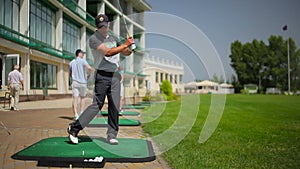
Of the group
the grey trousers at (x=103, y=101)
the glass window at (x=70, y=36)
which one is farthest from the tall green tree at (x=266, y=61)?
the grey trousers at (x=103, y=101)

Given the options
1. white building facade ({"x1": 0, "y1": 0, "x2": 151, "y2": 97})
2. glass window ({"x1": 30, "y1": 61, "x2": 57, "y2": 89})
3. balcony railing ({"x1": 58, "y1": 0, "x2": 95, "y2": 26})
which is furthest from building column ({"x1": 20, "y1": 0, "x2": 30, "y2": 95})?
balcony railing ({"x1": 58, "y1": 0, "x2": 95, "y2": 26})

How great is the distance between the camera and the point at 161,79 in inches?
880

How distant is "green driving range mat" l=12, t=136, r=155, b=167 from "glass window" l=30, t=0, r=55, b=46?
16.9m

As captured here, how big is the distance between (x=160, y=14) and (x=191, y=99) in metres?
6.78

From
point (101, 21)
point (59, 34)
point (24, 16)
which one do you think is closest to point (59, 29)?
point (59, 34)

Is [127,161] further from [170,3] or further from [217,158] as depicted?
[170,3]

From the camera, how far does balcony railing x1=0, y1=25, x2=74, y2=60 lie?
15278mm

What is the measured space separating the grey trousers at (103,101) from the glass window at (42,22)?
661 inches

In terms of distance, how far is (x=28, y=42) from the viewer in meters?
17.9

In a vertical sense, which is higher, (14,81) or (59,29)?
(59,29)

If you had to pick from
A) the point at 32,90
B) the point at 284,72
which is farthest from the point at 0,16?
the point at 284,72

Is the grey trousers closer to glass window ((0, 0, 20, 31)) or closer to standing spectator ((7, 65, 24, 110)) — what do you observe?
standing spectator ((7, 65, 24, 110))

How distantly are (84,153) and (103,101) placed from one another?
907 mm

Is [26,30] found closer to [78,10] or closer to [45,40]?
[45,40]
